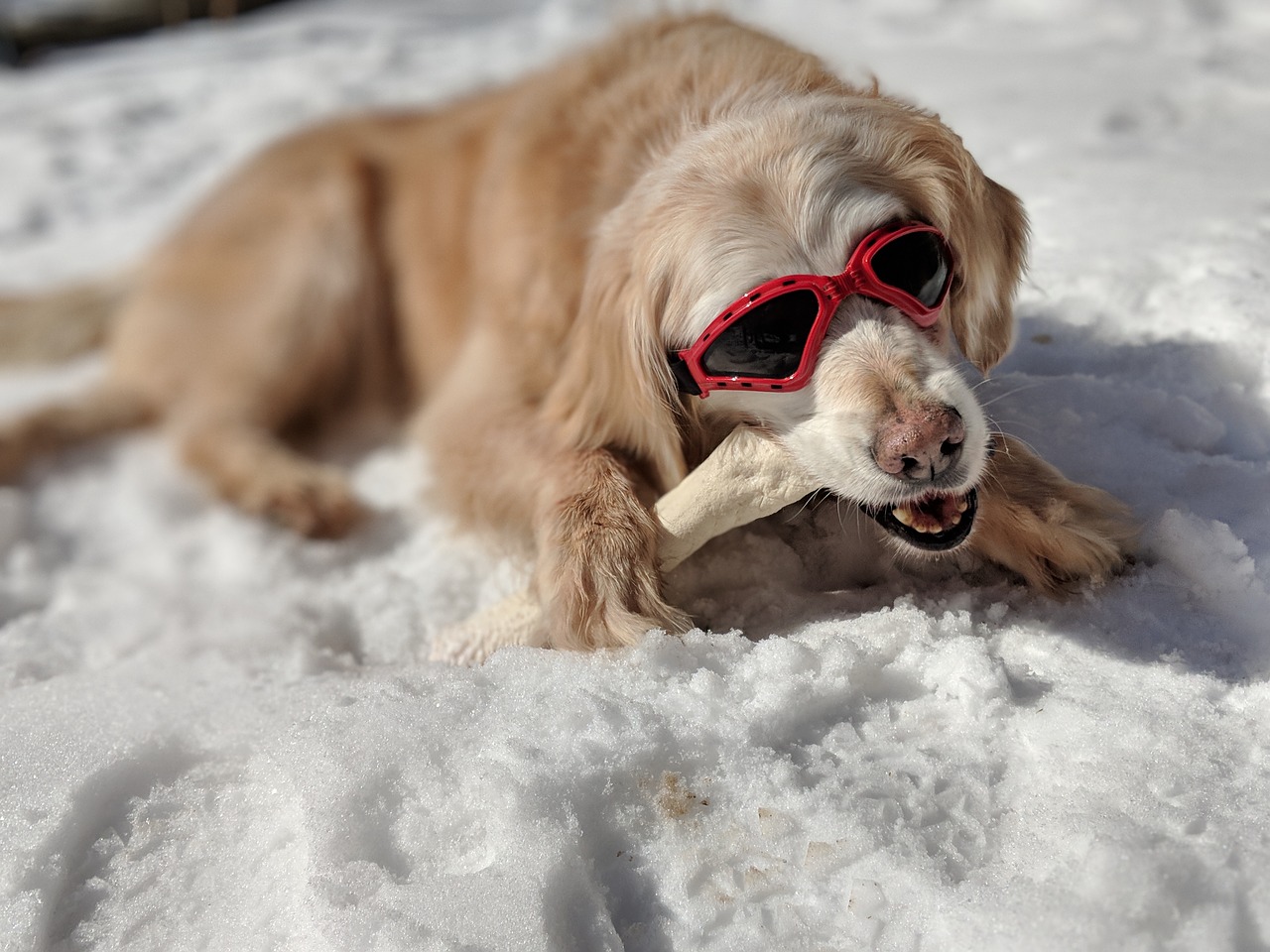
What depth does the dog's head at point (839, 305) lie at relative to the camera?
1.65 m

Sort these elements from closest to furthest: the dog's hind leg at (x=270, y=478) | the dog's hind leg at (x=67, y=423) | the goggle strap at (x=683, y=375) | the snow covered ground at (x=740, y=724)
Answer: the snow covered ground at (x=740, y=724), the goggle strap at (x=683, y=375), the dog's hind leg at (x=270, y=478), the dog's hind leg at (x=67, y=423)

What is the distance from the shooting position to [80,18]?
7.17m

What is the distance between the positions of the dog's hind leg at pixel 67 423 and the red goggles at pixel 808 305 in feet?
7.92

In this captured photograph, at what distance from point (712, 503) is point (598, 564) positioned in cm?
23

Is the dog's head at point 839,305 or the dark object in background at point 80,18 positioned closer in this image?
the dog's head at point 839,305

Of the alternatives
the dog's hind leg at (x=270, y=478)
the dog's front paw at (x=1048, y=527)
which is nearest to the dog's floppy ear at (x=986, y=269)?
the dog's front paw at (x=1048, y=527)

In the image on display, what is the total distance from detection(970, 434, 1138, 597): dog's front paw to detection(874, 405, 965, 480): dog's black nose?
0.68ft

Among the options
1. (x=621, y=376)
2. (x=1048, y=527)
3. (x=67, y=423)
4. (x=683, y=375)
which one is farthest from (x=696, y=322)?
(x=67, y=423)

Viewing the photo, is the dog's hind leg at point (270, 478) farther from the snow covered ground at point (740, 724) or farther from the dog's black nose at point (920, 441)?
the dog's black nose at point (920, 441)

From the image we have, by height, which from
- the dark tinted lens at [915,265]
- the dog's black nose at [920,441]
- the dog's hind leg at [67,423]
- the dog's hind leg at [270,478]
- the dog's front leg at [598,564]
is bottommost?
the dog's hind leg at [67,423]

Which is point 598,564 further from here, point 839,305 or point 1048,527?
point 1048,527

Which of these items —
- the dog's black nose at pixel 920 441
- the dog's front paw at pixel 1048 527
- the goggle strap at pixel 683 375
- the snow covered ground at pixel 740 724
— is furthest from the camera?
the goggle strap at pixel 683 375

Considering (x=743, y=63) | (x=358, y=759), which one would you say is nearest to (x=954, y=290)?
(x=743, y=63)

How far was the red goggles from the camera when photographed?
1709 mm
